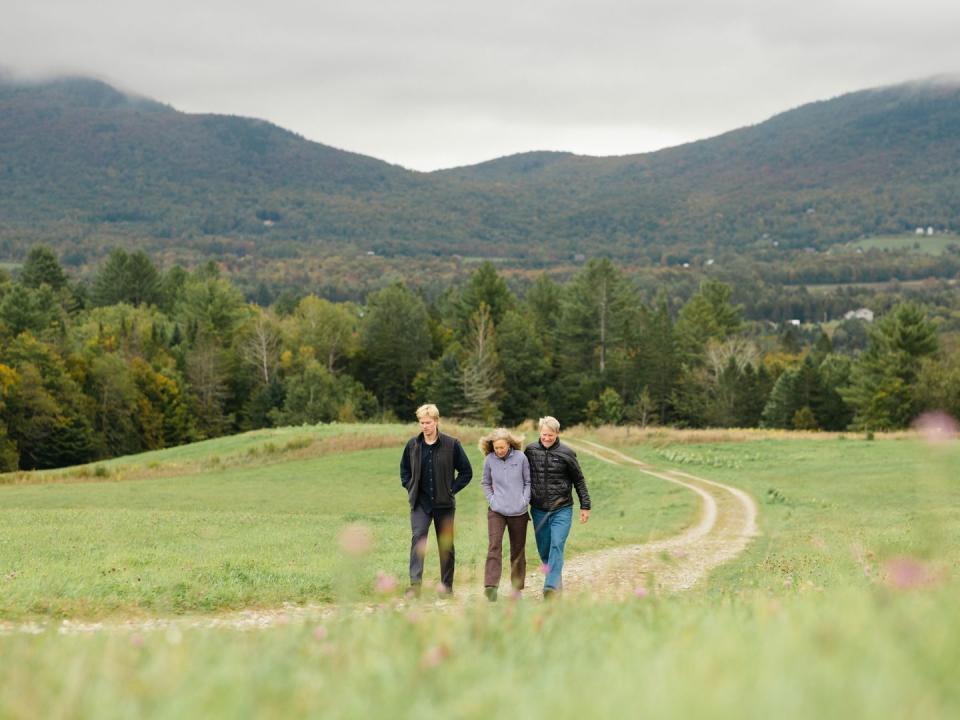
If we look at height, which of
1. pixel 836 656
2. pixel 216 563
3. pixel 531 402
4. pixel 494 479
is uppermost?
pixel 836 656

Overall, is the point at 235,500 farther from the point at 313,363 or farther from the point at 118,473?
the point at 313,363

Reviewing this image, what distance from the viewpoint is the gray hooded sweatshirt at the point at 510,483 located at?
42.6 ft

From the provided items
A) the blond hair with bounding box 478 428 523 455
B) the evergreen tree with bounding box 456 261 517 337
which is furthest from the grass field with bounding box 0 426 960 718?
the evergreen tree with bounding box 456 261 517 337

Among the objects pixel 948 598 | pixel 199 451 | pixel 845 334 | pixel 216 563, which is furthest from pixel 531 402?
pixel 845 334

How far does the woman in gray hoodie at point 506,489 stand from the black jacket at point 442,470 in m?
0.66

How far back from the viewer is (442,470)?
13.7 m

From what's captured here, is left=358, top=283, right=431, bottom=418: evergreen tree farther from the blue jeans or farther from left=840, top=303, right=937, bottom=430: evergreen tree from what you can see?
the blue jeans

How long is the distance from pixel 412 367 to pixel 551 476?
8997 centimetres

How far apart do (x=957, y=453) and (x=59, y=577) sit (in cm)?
3825

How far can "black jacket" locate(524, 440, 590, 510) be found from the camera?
13195mm

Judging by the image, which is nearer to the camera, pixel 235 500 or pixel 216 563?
pixel 216 563

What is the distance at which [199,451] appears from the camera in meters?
53.7

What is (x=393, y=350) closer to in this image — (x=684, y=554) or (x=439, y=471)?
(x=684, y=554)

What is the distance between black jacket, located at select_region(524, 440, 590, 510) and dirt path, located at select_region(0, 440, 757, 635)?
1.17 meters
